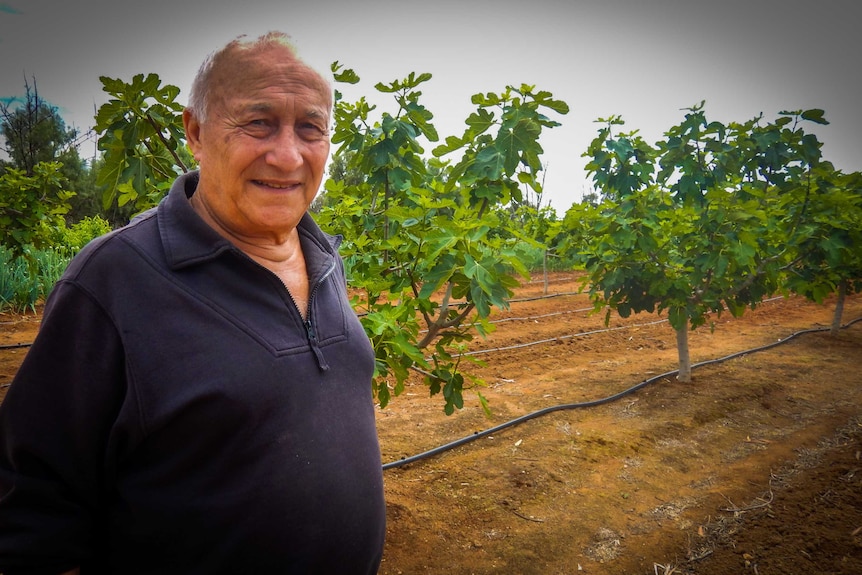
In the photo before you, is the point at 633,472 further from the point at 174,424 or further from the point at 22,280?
the point at 22,280

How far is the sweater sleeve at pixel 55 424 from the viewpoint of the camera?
2.98 ft

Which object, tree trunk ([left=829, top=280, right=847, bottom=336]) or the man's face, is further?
tree trunk ([left=829, top=280, right=847, bottom=336])

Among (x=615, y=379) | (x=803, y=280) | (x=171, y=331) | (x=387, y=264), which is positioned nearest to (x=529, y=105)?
(x=387, y=264)

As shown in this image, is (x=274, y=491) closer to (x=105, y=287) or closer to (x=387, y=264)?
(x=105, y=287)

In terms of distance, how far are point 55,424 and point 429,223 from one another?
6.27 ft

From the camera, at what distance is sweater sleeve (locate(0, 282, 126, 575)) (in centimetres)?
91

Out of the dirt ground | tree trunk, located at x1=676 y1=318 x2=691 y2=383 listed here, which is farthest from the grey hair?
tree trunk, located at x1=676 y1=318 x2=691 y2=383

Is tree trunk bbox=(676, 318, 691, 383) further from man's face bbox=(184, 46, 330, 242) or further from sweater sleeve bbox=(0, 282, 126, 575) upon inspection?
sweater sleeve bbox=(0, 282, 126, 575)

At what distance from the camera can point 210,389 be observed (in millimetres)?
988

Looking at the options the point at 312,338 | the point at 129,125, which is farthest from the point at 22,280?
the point at 312,338

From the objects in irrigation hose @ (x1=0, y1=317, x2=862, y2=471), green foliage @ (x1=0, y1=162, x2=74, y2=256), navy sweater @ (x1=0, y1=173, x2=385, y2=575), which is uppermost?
green foliage @ (x1=0, y1=162, x2=74, y2=256)

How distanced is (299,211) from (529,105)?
162 cm

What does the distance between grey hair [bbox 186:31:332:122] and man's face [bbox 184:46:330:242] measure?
Answer: 0.01 meters

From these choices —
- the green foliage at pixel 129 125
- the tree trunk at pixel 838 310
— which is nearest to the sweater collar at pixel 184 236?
the green foliage at pixel 129 125
